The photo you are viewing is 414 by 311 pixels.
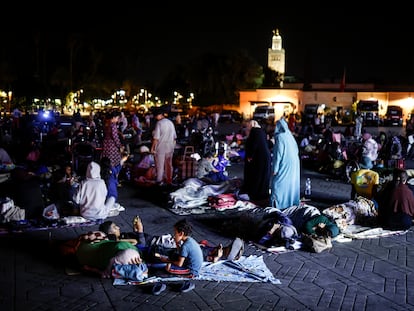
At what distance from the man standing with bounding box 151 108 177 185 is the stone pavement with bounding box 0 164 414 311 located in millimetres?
3872

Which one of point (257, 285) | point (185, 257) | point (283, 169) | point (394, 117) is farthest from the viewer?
point (394, 117)

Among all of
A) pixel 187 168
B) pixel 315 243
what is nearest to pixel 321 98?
pixel 187 168

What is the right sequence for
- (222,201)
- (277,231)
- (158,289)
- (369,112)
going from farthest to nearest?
(369,112) → (222,201) → (277,231) → (158,289)

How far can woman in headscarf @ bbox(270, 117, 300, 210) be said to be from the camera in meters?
8.88

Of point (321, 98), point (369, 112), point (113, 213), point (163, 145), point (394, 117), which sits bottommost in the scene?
point (113, 213)

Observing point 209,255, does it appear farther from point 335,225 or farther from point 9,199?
point 9,199

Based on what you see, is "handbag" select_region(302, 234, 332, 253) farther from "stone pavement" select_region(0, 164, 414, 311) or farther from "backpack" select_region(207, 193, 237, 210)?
"backpack" select_region(207, 193, 237, 210)

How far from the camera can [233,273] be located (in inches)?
246

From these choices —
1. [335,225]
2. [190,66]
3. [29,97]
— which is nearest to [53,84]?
[29,97]

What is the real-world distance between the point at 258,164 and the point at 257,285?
3875mm

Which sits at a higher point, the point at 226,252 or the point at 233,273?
the point at 226,252

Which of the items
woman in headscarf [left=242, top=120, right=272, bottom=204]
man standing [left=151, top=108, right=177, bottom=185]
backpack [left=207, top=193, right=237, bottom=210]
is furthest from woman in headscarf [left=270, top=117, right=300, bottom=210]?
man standing [left=151, top=108, right=177, bottom=185]

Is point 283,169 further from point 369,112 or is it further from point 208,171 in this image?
point 369,112

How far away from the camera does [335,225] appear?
301 inches
